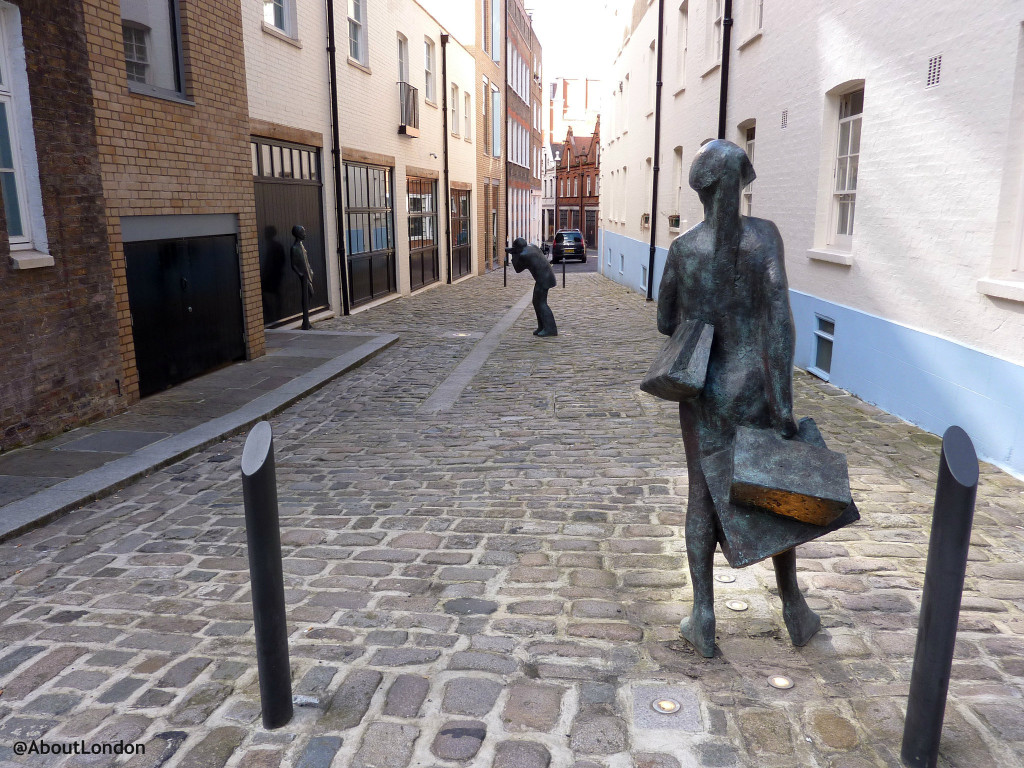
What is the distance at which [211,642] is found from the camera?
3547 millimetres

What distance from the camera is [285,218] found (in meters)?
13.2

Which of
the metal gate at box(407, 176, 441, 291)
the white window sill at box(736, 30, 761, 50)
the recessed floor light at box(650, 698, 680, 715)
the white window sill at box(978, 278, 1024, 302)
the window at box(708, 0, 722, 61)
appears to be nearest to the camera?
the recessed floor light at box(650, 698, 680, 715)

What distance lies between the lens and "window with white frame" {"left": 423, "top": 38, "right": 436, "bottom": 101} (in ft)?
70.6

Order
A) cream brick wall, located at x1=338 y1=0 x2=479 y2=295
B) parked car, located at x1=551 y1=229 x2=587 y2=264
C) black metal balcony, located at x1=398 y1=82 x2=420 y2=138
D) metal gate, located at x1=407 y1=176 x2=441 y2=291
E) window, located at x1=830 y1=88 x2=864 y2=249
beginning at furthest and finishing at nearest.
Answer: parked car, located at x1=551 y1=229 x2=587 y2=264, metal gate, located at x1=407 y1=176 x2=441 y2=291, black metal balcony, located at x1=398 y1=82 x2=420 y2=138, cream brick wall, located at x1=338 y1=0 x2=479 y2=295, window, located at x1=830 y1=88 x2=864 y2=249

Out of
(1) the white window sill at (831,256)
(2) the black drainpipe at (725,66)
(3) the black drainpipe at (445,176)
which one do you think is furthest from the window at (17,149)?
(3) the black drainpipe at (445,176)

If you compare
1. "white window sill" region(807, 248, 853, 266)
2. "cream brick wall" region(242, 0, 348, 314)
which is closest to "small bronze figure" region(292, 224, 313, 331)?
"cream brick wall" region(242, 0, 348, 314)

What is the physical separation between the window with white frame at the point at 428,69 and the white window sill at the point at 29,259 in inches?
653

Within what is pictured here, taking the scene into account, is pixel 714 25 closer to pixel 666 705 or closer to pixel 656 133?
pixel 656 133

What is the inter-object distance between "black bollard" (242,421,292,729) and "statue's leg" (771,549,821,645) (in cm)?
206

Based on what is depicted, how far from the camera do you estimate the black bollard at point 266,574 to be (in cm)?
269

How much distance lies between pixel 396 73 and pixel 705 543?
17.8 metres

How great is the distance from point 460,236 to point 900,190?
20.4 m

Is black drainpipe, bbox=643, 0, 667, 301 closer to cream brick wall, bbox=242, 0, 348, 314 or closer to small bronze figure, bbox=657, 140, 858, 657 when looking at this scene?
cream brick wall, bbox=242, 0, 348, 314

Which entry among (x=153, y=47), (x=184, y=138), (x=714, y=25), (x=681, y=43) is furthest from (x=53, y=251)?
(x=681, y=43)
